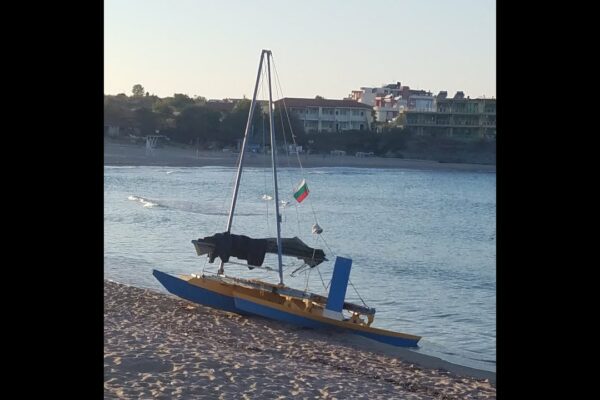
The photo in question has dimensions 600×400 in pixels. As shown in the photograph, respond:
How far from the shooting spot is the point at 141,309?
29.0 feet

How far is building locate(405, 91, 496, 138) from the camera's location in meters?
51.9

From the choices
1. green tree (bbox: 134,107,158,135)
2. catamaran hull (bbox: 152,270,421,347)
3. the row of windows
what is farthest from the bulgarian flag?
the row of windows

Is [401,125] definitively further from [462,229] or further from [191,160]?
[462,229]

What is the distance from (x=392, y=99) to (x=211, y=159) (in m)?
22.2

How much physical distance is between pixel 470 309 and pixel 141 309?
19.0 feet

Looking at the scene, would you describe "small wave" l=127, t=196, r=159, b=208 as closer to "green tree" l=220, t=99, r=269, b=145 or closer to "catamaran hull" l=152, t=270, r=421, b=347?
"green tree" l=220, t=99, r=269, b=145

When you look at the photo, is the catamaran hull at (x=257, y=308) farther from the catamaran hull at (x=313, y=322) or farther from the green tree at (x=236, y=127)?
the green tree at (x=236, y=127)

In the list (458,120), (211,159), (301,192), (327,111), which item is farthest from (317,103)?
(301,192)

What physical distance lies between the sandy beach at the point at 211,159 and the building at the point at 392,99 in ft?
28.3

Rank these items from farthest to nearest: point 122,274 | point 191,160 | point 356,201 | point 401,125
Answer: point 401,125, point 191,160, point 356,201, point 122,274

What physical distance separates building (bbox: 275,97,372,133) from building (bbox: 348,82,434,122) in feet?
9.00
